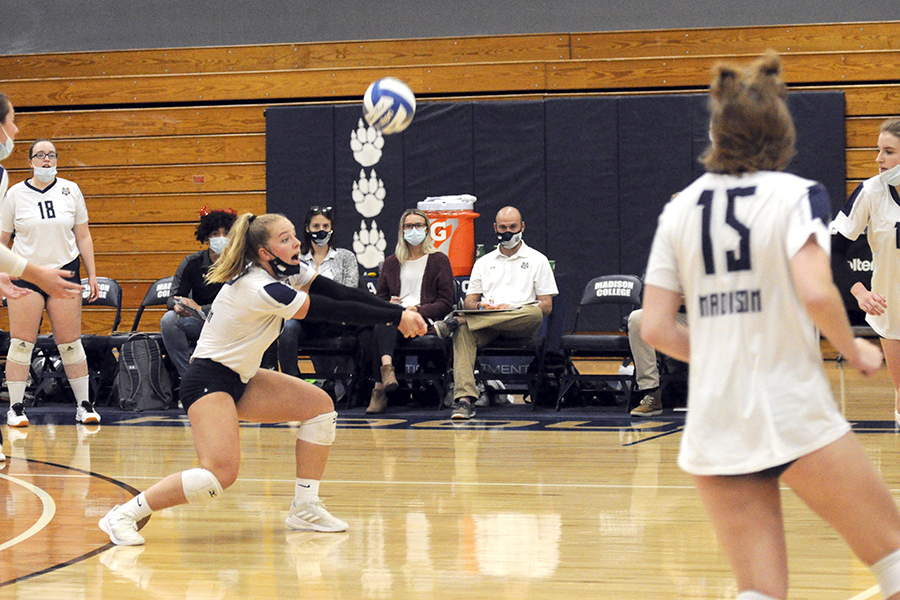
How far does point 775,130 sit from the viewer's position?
6.33 ft

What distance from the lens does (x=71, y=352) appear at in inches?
295

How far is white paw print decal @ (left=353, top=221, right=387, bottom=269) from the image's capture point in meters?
11.4

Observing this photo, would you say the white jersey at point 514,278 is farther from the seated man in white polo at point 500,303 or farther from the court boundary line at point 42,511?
the court boundary line at point 42,511

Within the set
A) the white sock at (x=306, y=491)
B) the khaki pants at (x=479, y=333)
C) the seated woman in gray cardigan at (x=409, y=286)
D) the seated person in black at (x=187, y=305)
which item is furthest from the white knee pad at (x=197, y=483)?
the seated person in black at (x=187, y=305)

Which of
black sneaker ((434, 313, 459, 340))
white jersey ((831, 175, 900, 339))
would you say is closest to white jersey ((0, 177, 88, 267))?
black sneaker ((434, 313, 459, 340))

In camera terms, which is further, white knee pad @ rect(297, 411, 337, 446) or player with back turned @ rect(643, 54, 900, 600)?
white knee pad @ rect(297, 411, 337, 446)

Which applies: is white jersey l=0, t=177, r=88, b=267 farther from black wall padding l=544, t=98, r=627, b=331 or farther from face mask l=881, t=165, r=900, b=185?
face mask l=881, t=165, r=900, b=185

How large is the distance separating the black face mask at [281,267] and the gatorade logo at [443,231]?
231 inches

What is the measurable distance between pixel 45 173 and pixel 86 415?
5.84 ft

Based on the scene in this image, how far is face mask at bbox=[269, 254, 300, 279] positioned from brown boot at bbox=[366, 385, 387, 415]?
3942 mm

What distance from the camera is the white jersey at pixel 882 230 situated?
518 centimetres

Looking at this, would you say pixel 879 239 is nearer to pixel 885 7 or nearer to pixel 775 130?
pixel 775 130

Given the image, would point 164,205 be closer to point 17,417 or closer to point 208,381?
point 17,417

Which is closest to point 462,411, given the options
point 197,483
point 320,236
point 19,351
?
point 320,236
